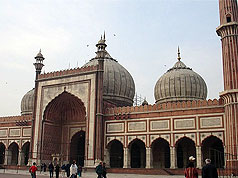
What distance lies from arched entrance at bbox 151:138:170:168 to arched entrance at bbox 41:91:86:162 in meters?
6.42

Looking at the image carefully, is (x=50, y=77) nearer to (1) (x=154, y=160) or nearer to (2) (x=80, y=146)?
(2) (x=80, y=146)

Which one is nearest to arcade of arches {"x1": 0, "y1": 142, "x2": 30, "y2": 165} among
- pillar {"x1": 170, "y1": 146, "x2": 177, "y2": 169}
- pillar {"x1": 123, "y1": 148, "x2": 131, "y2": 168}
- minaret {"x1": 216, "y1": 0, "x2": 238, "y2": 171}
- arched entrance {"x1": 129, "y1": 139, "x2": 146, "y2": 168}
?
arched entrance {"x1": 129, "y1": 139, "x2": 146, "y2": 168}

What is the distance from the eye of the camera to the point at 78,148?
26.5m

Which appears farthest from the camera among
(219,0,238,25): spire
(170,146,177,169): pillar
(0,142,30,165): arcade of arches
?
(0,142,30,165): arcade of arches

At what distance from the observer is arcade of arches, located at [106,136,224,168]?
66.1 ft

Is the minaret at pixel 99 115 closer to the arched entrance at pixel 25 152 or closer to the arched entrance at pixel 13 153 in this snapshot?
the arched entrance at pixel 25 152

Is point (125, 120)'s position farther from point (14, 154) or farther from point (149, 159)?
point (14, 154)

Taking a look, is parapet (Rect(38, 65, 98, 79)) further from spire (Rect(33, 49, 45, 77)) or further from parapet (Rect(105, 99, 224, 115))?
parapet (Rect(105, 99, 224, 115))

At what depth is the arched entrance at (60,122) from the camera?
81.8 ft

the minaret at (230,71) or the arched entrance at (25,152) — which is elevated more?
the minaret at (230,71)

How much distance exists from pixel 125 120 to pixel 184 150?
15.6ft

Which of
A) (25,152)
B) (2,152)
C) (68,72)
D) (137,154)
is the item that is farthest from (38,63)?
(137,154)

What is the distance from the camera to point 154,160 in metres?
22.4

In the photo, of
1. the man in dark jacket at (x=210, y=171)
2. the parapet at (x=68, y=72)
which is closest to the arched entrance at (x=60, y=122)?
the parapet at (x=68, y=72)
